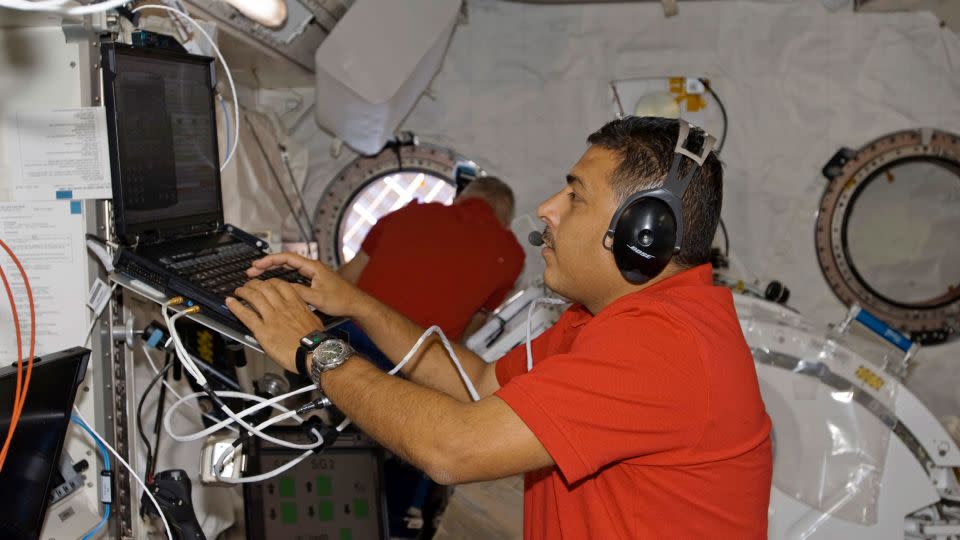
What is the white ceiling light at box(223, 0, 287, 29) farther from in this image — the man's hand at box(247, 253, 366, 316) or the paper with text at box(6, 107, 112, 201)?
the man's hand at box(247, 253, 366, 316)

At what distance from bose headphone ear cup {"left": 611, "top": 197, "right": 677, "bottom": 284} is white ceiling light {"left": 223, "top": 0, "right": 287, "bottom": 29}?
5.55 feet

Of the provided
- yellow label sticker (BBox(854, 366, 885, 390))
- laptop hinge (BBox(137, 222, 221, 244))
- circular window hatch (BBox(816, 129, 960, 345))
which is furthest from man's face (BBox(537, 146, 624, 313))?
circular window hatch (BBox(816, 129, 960, 345))

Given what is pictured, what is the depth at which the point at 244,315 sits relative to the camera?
1326 millimetres

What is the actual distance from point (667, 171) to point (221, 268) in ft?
2.72

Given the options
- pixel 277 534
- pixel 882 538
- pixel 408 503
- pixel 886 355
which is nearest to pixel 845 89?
pixel 886 355

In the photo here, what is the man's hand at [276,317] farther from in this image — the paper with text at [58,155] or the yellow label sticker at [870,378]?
the yellow label sticker at [870,378]

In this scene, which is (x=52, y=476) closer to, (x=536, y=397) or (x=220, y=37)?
(x=536, y=397)

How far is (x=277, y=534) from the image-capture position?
1.88 m

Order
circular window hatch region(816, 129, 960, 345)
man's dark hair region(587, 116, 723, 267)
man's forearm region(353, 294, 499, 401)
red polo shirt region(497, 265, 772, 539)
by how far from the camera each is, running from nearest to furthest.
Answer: red polo shirt region(497, 265, 772, 539), man's dark hair region(587, 116, 723, 267), man's forearm region(353, 294, 499, 401), circular window hatch region(816, 129, 960, 345)

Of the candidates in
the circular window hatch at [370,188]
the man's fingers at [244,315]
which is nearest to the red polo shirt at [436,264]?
the circular window hatch at [370,188]

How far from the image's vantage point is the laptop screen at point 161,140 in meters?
1.51

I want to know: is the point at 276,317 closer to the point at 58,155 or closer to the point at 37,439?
the point at 37,439

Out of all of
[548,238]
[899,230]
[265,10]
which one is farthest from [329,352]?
[899,230]

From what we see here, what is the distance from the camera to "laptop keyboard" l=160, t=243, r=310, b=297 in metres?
1.39
